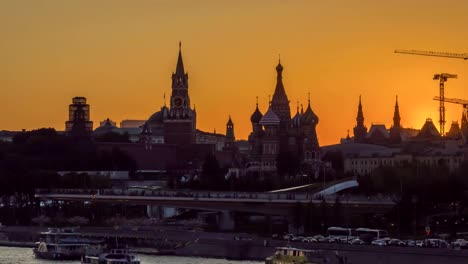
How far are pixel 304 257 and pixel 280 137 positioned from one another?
111 meters

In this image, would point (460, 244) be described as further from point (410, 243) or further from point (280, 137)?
point (280, 137)

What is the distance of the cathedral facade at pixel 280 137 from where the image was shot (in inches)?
7298

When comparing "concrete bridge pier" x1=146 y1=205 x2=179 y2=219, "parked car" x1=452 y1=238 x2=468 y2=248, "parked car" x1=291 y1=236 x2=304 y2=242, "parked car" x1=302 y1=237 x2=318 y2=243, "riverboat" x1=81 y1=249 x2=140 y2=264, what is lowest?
"riverboat" x1=81 y1=249 x2=140 y2=264

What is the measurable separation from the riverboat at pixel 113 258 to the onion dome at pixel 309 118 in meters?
106

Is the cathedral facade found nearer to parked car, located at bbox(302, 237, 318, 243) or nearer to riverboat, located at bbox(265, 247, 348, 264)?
parked car, located at bbox(302, 237, 318, 243)

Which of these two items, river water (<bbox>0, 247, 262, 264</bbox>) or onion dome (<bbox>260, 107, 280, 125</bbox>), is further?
onion dome (<bbox>260, 107, 280, 125</bbox>)

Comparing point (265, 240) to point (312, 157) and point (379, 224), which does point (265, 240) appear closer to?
point (379, 224)

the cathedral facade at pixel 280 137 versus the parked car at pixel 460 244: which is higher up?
the cathedral facade at pixel 280 137

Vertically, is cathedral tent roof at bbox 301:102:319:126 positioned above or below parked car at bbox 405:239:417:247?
above

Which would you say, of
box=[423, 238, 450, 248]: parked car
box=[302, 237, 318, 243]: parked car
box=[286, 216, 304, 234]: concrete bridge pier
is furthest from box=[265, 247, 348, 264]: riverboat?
box=[286, 216, 304, 234]: concrete bridge pier

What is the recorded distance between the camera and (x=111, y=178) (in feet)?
600

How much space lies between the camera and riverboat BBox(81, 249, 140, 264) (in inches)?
→ 3278

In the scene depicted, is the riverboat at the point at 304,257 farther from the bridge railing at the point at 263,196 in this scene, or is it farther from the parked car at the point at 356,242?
the bridge railing at the point at 263,196

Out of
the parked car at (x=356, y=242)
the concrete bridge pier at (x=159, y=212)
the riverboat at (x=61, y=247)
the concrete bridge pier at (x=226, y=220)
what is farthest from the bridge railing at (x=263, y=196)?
the parked car at (x=356, y=242)
